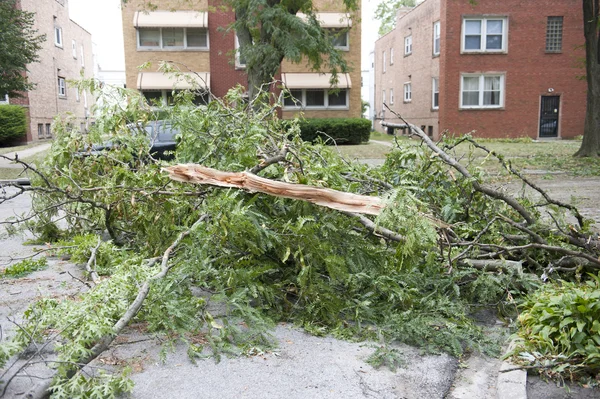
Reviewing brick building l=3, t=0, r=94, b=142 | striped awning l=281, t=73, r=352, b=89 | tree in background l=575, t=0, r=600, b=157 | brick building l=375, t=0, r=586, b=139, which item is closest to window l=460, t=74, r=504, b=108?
brick building l=375, t=0, r=586, b=139

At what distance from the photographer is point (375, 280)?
15.1 feet

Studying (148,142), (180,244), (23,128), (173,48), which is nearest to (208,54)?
(173,48)

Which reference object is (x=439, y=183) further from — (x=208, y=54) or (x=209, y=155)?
(x=208, y=54)

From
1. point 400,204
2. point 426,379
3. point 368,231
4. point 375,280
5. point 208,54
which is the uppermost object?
point 208,54

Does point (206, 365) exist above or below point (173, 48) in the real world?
below

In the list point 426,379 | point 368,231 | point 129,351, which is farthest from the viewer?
point 368,231

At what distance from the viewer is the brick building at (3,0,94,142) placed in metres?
34.4

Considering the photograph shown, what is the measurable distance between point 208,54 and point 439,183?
2717 centimetres

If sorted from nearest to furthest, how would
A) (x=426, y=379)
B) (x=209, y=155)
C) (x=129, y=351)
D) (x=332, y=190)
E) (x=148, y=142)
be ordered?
(x=426, y=379) → (x=129, y=351) → (x=332, y=190) → (x=209, y=155) → (x=148, y=142)

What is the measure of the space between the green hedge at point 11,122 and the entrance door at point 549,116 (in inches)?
1127

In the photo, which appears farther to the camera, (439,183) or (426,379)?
(439,183)

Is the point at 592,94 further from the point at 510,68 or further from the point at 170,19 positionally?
the point at 170,19

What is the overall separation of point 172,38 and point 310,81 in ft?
25.4

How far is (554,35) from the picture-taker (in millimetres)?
31344
